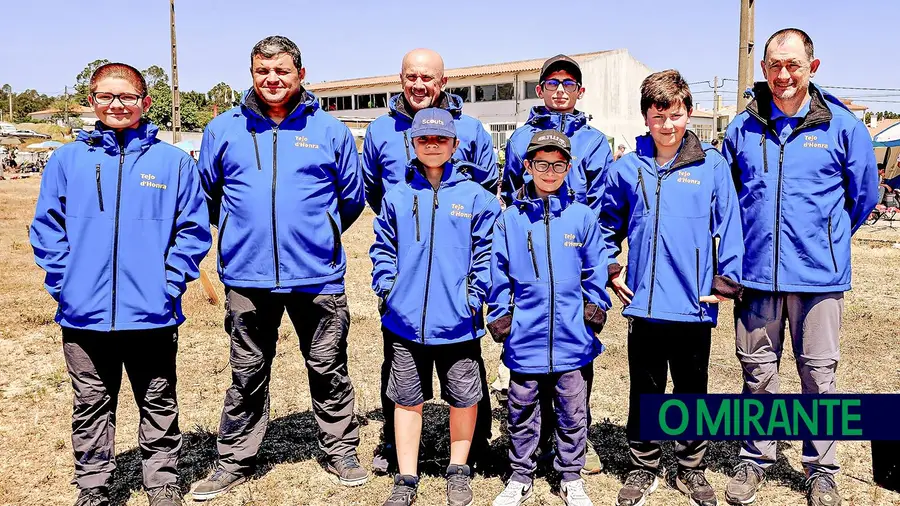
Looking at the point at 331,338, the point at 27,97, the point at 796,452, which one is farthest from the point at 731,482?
the point at 27,97

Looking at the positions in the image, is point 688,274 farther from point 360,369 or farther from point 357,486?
point 360,369

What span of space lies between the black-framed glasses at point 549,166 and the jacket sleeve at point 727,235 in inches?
31.1

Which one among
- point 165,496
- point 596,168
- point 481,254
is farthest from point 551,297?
point 165,496

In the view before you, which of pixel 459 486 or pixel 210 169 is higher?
pixel 210 169

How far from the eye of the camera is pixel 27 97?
10606 cm

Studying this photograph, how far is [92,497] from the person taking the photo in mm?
3473

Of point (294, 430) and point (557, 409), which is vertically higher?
point (557, 409)

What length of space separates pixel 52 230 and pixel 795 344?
396cm

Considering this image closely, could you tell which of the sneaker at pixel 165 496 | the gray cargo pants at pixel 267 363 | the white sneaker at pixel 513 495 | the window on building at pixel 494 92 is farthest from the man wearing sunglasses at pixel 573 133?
the window on building at pixel 494 92

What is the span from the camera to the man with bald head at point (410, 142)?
12.7ft

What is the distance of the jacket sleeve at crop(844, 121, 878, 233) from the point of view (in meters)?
3.50

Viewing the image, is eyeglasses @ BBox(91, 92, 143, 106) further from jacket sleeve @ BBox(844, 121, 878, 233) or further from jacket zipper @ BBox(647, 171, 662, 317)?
jacket sleeve @ BBox(844, 121, 878, 233)

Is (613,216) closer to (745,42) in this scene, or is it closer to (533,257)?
(533,257)

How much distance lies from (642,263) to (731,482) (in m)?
1.33
